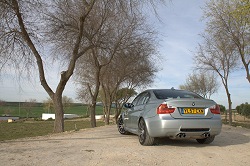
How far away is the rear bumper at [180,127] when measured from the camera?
6.41m

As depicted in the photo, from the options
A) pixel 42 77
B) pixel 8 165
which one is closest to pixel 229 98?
pixel 42 77

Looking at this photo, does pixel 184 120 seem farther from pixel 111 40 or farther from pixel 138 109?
pixel 111 40

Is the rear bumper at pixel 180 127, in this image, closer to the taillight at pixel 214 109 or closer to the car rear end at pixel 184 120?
the car rear end at pixel 184 120

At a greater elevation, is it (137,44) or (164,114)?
(137,44)

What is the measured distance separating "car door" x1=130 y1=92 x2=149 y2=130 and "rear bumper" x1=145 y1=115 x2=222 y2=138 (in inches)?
37.7

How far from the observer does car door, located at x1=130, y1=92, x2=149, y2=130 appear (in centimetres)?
768

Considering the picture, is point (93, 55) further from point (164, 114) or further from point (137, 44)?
point (164, 114)

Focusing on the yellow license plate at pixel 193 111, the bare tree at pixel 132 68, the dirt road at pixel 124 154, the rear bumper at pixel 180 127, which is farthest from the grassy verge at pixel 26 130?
the yellow license plate at pixel 193 111

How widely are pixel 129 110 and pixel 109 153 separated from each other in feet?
9.48

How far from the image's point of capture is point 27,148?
664 centimetres

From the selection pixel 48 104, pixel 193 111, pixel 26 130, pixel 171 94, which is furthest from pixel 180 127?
pixel 48 104

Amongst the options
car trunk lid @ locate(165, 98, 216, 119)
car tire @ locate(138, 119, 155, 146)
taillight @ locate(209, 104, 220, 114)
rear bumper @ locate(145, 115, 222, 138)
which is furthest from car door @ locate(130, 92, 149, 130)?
taillight @ locate(209, 104, 220, 114)

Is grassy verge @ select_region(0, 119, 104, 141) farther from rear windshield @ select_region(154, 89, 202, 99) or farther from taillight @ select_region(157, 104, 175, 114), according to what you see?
taillight @ select_region(157, 104, 175, 114)

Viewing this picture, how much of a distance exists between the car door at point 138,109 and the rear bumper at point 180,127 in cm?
96
